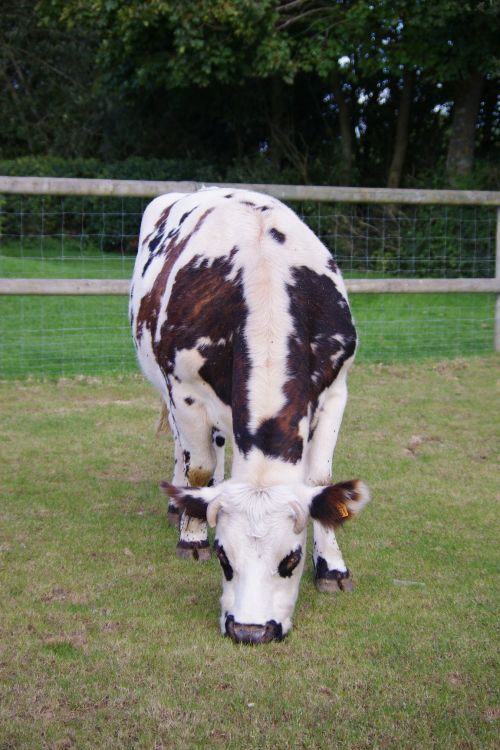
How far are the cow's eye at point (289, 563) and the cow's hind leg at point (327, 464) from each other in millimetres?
604

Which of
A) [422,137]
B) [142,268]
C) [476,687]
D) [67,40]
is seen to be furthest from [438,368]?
[67,40]

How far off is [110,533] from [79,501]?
0.61 m

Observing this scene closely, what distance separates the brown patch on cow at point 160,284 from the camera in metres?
4.45

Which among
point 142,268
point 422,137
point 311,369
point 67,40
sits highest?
point 67,40

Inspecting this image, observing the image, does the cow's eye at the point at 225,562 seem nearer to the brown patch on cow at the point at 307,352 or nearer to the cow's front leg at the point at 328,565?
the brown patch on cow at the point at 307,352

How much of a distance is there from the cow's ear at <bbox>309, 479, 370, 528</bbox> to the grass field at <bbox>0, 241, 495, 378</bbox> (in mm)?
5467

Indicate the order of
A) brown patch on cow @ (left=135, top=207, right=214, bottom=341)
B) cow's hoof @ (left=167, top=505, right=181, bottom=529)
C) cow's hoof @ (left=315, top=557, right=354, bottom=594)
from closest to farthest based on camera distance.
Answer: cow's hoof @ (left=315, top=557, right=354, bottom=594)
brown patch on cow @ (left=135, top=207, right=214, bottom=341)
cow's hoof @ (left=167, top=505, right=181, bottom=529)

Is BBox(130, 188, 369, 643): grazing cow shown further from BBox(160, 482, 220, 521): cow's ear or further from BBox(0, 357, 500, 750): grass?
BBox(0, 357, 500, 750): grass

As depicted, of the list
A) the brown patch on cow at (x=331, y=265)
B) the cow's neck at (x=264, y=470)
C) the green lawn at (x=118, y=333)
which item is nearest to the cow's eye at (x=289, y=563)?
the cow's neck at (x=264, y=470)

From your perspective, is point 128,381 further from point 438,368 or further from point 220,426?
point 220,426

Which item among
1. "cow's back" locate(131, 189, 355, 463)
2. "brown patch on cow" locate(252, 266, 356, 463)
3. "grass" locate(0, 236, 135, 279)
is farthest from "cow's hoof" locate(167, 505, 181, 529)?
"grass" locate(0, 236, 135, 279)

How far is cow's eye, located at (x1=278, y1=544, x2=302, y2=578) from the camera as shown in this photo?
131 inches

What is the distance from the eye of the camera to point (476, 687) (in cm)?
304

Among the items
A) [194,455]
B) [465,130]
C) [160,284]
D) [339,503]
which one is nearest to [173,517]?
[194,455]
